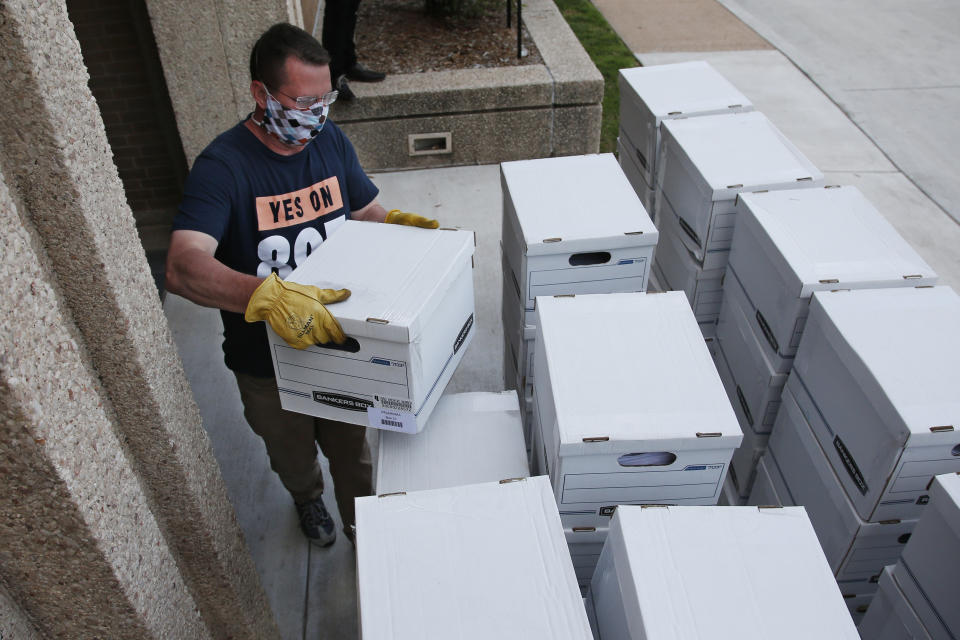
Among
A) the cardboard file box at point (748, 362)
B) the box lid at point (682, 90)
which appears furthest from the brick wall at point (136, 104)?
the cardboard file box at point (748, 362)

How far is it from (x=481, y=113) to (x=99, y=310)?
451 centimetres

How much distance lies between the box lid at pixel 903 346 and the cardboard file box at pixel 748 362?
32 centimetres

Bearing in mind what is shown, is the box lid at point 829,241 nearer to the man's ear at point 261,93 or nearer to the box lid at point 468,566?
the box lid at point 468,566

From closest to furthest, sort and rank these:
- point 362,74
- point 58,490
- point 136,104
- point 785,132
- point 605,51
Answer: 1. point 58,490
2. point 136,104
3. point 362,74
4. point 785,132
5. point 605,51

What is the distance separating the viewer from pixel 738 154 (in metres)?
2.90

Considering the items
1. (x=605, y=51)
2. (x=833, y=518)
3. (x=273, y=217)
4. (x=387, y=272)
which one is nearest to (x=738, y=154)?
(x=833, y=518)

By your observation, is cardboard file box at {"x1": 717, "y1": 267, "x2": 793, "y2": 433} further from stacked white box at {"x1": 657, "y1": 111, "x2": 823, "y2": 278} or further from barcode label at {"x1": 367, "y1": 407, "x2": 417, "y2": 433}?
barcode label at {"x1": 367, "y1": 407, "x2": 417, "y2": 433}

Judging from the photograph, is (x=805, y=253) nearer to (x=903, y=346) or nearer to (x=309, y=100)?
(x=903, y=346)

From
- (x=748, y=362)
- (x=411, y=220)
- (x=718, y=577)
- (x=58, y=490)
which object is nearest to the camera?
(x=58, y=490)

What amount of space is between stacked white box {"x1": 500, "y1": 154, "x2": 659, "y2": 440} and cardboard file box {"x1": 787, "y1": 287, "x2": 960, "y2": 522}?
0.62 meters

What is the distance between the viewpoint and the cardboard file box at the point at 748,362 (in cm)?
245

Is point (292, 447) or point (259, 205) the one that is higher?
point (259, 205)

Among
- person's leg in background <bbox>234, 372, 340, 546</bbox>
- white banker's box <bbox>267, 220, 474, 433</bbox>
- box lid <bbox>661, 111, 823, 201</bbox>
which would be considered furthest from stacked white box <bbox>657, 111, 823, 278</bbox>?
person's leg in background <bbox>234, 372, 340, 546</bbox>

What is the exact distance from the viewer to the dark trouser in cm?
538
